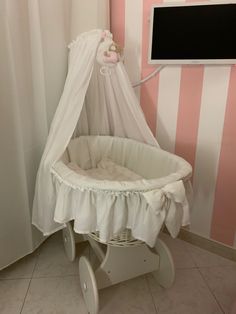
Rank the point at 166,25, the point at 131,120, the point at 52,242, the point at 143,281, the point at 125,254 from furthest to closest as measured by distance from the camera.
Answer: the point at 52,242, the point at 131,120, the point at 143,281, the point at 166,25, the point at 125,254

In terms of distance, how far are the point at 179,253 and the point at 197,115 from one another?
97cm

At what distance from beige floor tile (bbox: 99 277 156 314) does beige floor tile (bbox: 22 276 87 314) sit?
0.13 meters

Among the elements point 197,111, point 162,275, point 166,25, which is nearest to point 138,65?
point 166,25

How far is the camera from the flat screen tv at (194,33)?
1.50 m

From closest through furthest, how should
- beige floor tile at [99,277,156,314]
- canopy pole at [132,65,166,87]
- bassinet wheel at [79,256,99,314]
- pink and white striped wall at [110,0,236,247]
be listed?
bassinet wheel at [79,256,99,314] < beige floor tile at [99,277,156,314] < pink and white striped wall at [110,0,236,247] < canopy pole at [132,65,166,87]

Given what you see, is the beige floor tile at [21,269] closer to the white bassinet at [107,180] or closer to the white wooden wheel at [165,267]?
the white bassinet at [107,180]

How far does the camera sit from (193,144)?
1875 millimetres

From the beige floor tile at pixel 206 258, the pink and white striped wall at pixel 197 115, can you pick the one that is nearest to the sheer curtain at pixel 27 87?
the pink and white striped wall at pixel 197 115

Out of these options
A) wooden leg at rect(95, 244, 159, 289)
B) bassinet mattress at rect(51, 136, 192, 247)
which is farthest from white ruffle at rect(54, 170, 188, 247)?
wooden leg at rect(95, 244, 159, 289)

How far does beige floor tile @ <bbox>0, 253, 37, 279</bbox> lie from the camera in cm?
173

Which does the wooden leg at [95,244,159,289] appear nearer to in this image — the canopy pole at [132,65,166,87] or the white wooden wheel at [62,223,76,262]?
the white wooden wheel at [62,223,76,262]

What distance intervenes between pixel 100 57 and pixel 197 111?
0.71 metres

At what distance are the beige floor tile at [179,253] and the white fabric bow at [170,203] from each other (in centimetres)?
71

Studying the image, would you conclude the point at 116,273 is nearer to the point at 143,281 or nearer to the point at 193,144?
the point at 143,281
